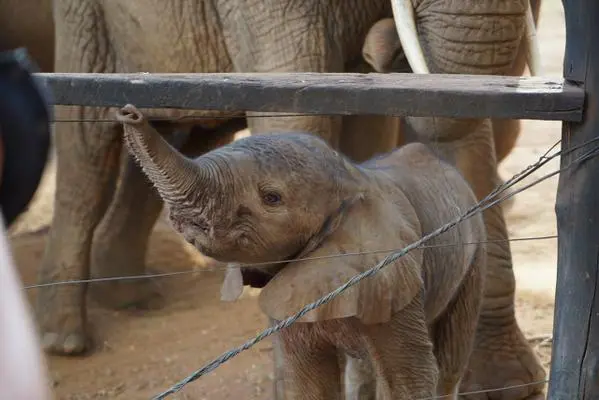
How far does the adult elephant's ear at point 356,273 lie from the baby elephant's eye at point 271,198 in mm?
110

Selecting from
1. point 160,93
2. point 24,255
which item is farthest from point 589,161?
point 24,255

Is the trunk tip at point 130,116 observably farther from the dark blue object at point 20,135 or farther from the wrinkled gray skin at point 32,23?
the wrinkled gray skin at point 32,23

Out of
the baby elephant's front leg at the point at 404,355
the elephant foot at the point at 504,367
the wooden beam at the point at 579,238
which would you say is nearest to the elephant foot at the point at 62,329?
the elephant foot at the point at 504,367

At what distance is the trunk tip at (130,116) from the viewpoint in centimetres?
158

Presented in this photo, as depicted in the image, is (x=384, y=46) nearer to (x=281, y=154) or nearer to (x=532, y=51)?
(x=532, y=51)

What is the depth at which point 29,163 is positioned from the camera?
0.76 meters

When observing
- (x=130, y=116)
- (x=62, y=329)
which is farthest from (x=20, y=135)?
(x=62, y=329)

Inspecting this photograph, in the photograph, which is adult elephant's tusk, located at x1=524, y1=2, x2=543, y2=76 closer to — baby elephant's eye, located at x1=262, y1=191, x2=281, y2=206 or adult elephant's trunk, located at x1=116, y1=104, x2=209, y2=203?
baby elephant's eye, located at x1=262, y1=191, x2=281, y2=206

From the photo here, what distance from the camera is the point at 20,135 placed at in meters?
0.75

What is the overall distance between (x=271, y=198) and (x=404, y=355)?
1.24 feet

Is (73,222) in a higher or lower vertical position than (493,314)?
higher

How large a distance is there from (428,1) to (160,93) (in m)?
1.15

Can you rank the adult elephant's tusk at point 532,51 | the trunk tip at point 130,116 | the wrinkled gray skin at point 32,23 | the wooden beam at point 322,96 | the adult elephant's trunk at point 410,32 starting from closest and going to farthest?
1. the trunk tip at point 130,116
2. the wooden beam at point 322,96
3. the adult elephant's trunk at point 410,32
4. the adult elephant's tusk at point 532,51
5. the wrinkled gray skin at point 32,23

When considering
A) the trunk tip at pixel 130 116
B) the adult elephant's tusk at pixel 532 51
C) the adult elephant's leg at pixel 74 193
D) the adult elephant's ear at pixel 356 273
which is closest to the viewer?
the trunk tip at pixel 130 116
